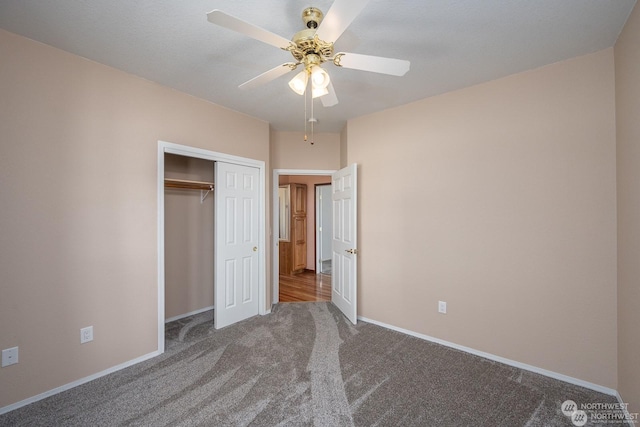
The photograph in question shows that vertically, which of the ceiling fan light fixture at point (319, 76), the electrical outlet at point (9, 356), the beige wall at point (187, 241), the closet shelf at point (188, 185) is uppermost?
the ceiling fan light fixture at point (319, 76)

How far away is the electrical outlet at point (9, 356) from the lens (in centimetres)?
181

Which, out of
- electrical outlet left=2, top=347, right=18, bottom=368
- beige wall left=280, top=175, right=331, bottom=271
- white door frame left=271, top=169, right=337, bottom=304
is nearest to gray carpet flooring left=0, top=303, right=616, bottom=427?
electrical outlet left=2, top=347, right=18, bottom=368

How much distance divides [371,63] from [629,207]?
1904mm

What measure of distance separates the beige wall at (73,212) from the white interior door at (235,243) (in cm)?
70

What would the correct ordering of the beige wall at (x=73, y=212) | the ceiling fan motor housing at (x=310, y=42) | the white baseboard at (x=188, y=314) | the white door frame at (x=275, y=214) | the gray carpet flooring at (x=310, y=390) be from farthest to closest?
1. the white door frame at (x=275, y=214)
2. the white baseboard at (x=188, y=314)
3. the beige wall at (x=73, y=212)
4. the gray carpet flooring at (x=310, y=390)
5. the ceiling fan motor housing at (x=310, y=42)

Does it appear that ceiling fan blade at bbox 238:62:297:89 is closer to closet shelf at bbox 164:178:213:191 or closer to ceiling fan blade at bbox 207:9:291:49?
ceiling fan blade at bbox 207:9:291:49

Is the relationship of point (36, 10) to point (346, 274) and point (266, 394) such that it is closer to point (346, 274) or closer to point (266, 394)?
point (266, 394)

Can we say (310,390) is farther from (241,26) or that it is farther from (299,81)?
(241,26)

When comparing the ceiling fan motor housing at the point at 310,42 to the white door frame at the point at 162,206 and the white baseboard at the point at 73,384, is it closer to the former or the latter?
the white door frame at the point at 162,206

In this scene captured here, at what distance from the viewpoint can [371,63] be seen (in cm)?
160

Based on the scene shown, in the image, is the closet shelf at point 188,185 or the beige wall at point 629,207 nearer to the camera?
the beige wall at point 629,207

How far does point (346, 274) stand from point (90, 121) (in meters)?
2.96

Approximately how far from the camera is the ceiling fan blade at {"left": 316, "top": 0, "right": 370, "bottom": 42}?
1.16 metres

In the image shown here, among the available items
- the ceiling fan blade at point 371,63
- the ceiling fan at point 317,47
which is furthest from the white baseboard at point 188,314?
the ceiling fan blade at point 371,63
